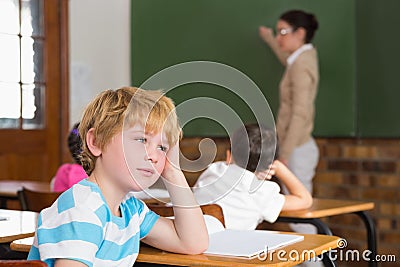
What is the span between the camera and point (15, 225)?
2371mm

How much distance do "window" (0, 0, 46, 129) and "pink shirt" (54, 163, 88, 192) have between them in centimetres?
205

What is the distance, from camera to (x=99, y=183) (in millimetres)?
1799

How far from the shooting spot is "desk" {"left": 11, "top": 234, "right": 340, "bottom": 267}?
1.78 meters

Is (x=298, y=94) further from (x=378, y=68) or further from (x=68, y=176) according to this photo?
(x=68, y=176)

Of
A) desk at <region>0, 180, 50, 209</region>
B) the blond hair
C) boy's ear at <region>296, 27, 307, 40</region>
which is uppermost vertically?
boy's ear at <region>296, 27, 307, 40</region>

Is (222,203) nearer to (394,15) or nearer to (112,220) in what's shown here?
(112,220)

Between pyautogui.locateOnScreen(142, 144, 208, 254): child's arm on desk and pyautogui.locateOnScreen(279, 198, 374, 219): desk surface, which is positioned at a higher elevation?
pyautogui.locateOnScreen(142, 144, 208, 254): child's arm on desk

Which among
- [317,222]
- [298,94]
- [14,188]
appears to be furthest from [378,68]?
[14,188]

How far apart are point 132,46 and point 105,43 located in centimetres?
23

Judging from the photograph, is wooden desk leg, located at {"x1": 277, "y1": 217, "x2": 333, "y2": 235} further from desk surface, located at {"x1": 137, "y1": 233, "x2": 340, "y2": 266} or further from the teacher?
the teacher

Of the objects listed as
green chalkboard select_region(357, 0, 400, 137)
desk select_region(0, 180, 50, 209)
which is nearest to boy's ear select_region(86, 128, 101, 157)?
desk select_region(0, 180, 50, 209)

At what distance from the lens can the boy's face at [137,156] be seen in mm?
1740

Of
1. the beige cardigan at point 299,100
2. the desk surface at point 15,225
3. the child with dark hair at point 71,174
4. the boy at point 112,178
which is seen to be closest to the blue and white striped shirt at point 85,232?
the boy at point 112,178

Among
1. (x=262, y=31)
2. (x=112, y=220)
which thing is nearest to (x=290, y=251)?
(x=112, y=220)
